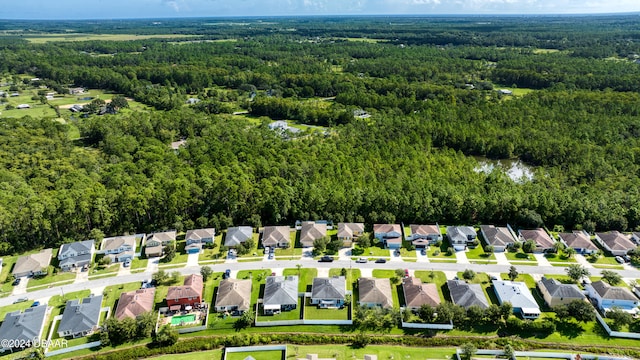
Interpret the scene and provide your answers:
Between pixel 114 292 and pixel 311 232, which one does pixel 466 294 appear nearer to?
pixel 311 232

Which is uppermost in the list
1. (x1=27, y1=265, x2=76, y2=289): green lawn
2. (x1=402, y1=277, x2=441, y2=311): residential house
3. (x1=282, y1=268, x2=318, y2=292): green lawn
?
(x1=402, y1=277, x2=441, y2=311): residential house

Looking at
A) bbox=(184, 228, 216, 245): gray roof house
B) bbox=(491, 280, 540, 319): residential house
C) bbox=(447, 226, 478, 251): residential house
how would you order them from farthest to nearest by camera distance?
bbox=(184, 228, 216, 245): gray roof house
bbox=(447, 226, 478, 251): residential house
bbox=(491, 280, 540, 319): residential house

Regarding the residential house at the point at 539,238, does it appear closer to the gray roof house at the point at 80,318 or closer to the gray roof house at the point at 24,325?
the gray roof house at the point at 80,318

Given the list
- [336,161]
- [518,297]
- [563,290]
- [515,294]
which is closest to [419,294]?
[515,294]

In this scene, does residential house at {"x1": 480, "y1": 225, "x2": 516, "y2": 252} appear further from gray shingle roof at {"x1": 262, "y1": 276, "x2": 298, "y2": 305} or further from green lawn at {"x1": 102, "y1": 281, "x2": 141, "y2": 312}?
green lawn at {"x1": 102, "y1": 281, "x2": 141, "y2": 312}

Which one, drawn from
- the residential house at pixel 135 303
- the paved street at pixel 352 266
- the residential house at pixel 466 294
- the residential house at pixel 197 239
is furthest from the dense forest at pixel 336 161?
the residential house at pixel 466 294

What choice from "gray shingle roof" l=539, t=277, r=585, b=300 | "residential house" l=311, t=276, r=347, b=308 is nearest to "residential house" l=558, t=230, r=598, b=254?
"gray shingle roof" l=539, t=277, r=585, b=300
